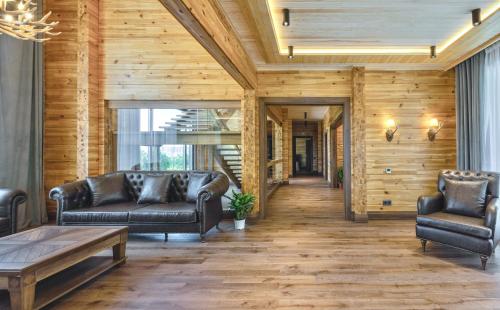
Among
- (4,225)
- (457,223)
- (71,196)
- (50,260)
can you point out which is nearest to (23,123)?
(71,196)

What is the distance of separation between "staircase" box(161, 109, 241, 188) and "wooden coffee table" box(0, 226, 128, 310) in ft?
8.58

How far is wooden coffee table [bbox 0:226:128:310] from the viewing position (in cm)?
203

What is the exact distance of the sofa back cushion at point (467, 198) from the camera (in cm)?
348

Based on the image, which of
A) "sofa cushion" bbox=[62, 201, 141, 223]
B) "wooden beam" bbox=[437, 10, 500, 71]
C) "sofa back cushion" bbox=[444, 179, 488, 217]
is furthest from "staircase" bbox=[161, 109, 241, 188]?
"wooden beam" bbox=[437, 10, 500, 71]

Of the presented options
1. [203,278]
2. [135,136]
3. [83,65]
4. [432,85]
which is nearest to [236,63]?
[203,278]

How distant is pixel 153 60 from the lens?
5.39m

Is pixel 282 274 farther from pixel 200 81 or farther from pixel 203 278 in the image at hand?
pixel 200 81

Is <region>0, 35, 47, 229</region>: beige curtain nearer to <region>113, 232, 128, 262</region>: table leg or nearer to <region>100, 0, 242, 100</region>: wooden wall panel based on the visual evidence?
<region>100, 0, 242, 100</region>: wooden wall panel

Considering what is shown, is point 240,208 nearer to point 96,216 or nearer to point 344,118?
point 96,216

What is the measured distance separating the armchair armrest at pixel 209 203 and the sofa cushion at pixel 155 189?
733 mm

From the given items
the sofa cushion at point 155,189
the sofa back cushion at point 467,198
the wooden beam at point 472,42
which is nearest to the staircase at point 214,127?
the sofa cushion at point 155,189

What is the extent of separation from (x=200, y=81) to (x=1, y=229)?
143 inches

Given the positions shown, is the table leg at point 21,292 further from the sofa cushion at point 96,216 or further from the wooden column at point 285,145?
the wooden column at point 285,145

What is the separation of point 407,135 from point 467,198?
6.31 ft
